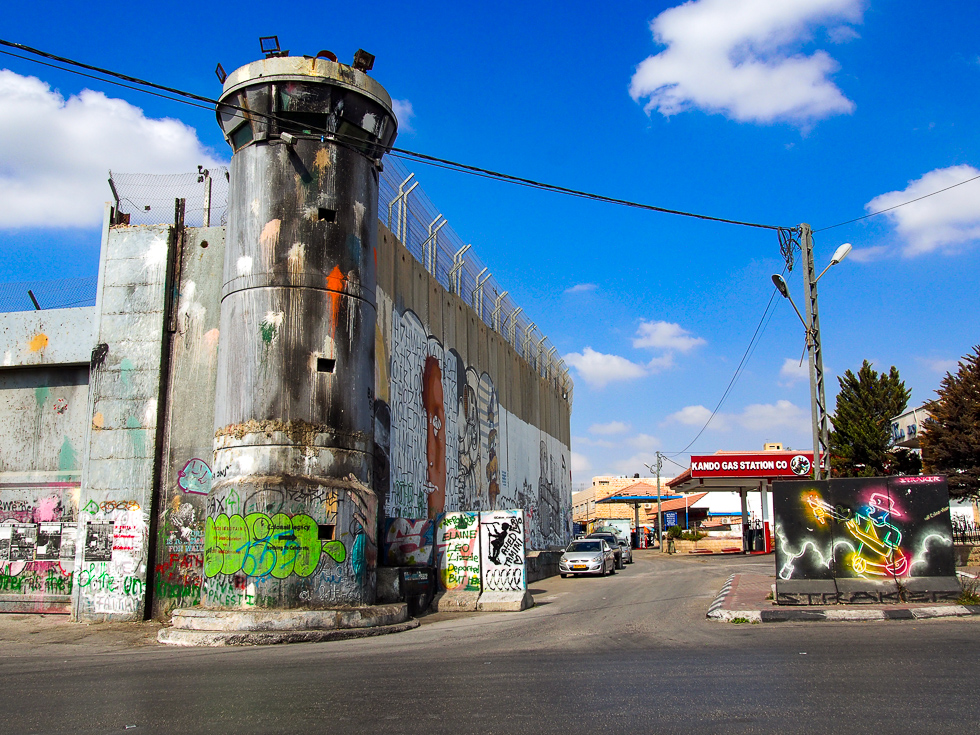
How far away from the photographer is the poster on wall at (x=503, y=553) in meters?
17.2

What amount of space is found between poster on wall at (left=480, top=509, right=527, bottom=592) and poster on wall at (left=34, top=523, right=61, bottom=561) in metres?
9.02

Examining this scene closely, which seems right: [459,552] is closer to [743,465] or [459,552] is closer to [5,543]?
[5,543]

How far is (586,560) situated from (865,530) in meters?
14.6

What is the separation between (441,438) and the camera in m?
23.9

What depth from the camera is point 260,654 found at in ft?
35.5

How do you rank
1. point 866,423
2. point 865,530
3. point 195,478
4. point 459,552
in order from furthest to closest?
point 866,423
point 459,552
point 195,478
point 865,530

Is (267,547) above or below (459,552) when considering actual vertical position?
above

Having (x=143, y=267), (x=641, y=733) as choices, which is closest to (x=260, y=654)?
(x=641, y=733)

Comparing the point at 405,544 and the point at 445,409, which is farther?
the point at 445,409

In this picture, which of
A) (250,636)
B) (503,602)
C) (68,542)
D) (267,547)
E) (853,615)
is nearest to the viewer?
(250,636)

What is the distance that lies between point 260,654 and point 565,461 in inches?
1500

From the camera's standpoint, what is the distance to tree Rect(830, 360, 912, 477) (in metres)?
46.0

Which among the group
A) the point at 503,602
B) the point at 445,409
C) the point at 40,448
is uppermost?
the point at 445,409

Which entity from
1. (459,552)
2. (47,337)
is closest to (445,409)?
(459,552)
